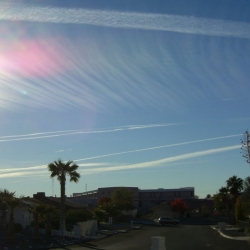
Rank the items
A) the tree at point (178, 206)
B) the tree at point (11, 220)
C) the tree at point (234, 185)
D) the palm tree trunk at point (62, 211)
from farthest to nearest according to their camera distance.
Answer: the tree at point (178, 206)
the tree at point (234, 185)
the palm tree trunk at point (62, 211)
the tree at point (11, 220)

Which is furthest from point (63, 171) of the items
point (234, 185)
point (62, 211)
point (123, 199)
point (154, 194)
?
point (154, 194)

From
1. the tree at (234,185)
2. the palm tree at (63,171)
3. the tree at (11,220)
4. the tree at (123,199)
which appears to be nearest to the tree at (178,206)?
the tree at (123,199)

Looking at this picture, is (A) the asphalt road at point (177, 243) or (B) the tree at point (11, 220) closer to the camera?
(A) the asphalt road at point (177, 243)

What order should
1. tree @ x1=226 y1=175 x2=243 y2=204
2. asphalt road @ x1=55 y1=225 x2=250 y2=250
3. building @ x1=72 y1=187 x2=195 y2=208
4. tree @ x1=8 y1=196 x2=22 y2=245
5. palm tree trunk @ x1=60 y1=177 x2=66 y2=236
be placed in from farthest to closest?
building @ x1=72 y1=187 x2=195 y2=208
tree @ x1=226 y1=175 x2=243 y2=204
palm tree trunk @ x1=60 y1=177 x2=66 y2=236
tree @ x1=8 y1=196 x2=22 y2=245
asphalt road @ x1=55 y1=225 x2=250 y2=250

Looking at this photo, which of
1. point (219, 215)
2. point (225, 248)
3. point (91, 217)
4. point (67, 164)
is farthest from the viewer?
point (219, 215)

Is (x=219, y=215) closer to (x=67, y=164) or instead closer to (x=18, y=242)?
(x=67, y=164)

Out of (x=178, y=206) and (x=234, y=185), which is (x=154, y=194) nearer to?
(x=178, y=206)

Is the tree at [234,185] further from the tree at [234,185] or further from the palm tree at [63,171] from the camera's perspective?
the palm tree at [63,171]

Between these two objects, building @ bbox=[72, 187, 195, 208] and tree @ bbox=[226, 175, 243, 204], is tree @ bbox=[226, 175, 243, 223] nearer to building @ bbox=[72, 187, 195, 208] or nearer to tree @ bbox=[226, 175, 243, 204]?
tree @ bbox=[226, 175, 243, 204]

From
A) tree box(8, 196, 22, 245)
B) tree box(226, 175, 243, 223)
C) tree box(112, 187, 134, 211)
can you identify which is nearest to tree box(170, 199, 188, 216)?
tree box(112, 187, 134, 211)

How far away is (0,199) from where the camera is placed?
38094mm

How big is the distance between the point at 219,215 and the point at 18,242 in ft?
229

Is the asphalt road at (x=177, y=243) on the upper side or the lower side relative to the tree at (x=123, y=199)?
lower

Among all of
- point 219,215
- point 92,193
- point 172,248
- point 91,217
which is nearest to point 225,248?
point 172,248
